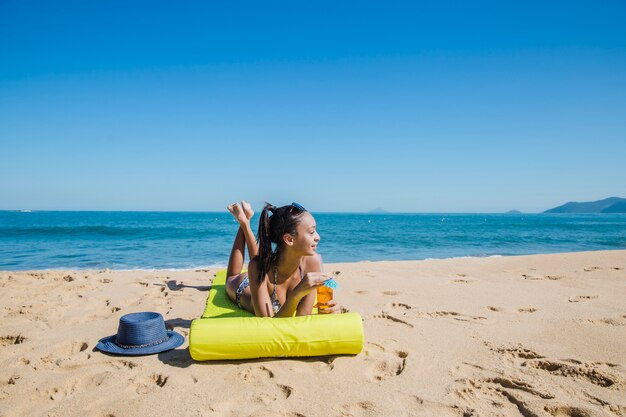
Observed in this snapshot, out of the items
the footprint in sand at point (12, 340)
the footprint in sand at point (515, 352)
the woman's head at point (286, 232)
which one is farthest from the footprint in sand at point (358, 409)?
the footprint in sand at point (12, 340)

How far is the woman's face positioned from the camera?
12.2ft

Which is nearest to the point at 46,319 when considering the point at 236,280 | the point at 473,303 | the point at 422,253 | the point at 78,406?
the point at 236,280

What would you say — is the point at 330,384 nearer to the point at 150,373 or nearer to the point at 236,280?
the point at 150,373

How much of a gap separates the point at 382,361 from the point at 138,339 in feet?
7.47

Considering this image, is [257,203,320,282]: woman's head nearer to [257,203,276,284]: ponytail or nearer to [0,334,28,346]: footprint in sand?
[257,203,276,284]: ponytail

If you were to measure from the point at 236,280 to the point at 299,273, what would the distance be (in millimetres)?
1073

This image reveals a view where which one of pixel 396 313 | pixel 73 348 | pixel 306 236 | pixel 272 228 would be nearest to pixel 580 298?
pixel 396 313

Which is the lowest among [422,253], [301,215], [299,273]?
[422,253]

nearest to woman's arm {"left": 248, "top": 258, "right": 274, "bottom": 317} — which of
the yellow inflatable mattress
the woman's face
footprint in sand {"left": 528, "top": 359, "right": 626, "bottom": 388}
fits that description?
the yellow inflatable mattress

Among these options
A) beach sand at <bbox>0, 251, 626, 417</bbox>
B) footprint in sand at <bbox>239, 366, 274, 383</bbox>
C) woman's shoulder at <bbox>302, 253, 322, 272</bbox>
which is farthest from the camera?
woman's shoulder at <bbox>302, 253, 322, 272</bbox>

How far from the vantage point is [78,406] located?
2734 mm

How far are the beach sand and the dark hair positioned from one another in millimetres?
921

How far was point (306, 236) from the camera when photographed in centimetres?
372

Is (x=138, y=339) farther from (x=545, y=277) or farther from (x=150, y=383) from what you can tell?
(x=545, y=277)
